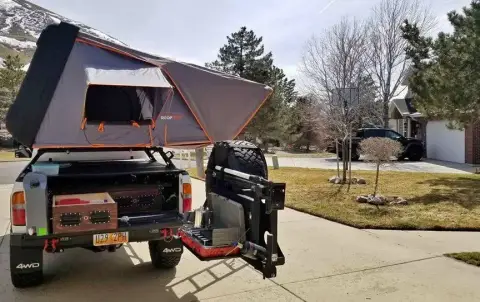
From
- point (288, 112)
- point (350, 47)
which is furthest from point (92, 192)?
point (288, 112)

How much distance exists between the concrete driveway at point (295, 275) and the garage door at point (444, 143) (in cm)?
1661

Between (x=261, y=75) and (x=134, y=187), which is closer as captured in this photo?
(x=134, y=187)

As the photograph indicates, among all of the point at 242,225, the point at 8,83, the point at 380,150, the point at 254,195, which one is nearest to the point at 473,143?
the point at 380,150

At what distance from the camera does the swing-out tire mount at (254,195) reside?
376cm

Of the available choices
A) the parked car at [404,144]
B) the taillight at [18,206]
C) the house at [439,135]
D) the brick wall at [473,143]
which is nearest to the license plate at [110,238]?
the taillight at [18,206]

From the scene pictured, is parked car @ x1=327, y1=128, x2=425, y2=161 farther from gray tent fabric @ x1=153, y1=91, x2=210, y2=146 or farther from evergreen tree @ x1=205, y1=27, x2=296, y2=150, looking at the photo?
gray tent fabric @ x1=153, y1=91, x2=210, y2=146

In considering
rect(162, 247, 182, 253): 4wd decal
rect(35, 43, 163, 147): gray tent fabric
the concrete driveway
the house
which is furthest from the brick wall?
rect(35, 43, 163, 147): gray tent fabric

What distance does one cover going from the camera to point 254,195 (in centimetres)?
399

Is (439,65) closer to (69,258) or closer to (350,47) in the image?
(69,258)

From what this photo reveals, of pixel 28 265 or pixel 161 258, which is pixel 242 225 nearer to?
pixel 161 258

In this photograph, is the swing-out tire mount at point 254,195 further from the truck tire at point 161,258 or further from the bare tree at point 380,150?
the bare tree at point 380,150

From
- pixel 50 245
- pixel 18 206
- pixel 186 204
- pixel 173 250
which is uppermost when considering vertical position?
pixel 18 206

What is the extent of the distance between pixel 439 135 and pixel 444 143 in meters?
0.75

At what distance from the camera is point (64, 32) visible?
4.88 metres
